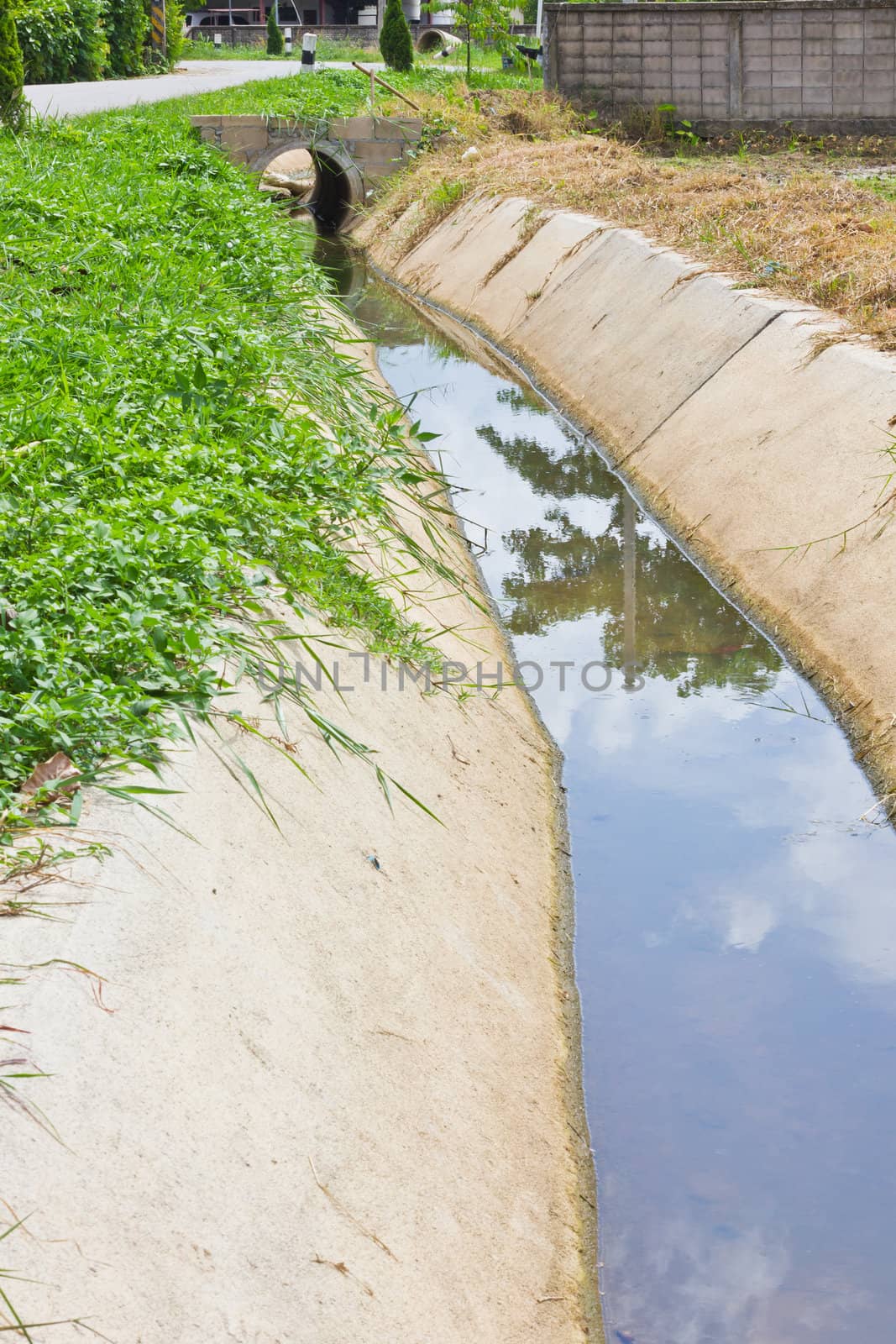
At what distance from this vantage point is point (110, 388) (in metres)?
4.84

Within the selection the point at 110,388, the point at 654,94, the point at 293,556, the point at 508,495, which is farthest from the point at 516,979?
the point at 654,94

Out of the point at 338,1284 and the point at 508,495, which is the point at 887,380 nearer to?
the point at 508,495

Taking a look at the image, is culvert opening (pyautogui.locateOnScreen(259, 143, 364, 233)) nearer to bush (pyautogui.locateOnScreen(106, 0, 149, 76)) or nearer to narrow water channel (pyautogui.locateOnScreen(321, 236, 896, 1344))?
bush (pyautogui.locateOnScreen(106, 0, 149, 76))

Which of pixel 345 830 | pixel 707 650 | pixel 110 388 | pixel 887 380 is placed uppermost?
pixel 887 380

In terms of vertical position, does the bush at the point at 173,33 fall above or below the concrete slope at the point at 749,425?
above

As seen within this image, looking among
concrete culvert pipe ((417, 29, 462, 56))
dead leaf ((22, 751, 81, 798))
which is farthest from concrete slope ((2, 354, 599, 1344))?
concrete culvert pipe ((417, 29, 462, 56))

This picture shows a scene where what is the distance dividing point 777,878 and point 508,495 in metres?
4.17

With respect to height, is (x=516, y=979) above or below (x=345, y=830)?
below

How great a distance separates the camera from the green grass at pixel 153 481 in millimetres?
3117

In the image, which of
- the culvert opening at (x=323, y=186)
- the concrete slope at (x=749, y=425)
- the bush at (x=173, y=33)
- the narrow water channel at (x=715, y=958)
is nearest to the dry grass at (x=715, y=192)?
the concrete slope at (x=749, y=425)

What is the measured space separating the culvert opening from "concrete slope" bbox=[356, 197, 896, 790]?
7.92 m

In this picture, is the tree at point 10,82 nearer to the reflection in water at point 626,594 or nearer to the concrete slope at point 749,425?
the concrete slope at point 749,425

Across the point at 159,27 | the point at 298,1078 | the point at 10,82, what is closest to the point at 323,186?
the point at 10,82

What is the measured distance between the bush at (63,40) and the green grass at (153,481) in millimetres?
17700
